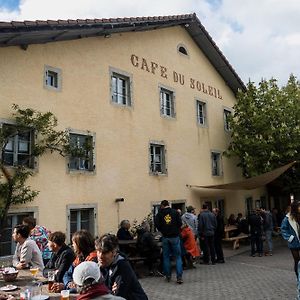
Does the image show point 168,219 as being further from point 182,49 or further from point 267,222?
point 182,49

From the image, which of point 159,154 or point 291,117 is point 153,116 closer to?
point 159,154

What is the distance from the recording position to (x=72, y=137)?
35.3 feet

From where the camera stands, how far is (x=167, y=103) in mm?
14961

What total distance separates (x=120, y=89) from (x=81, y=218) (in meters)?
4.57

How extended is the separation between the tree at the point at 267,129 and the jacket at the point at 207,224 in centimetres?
577

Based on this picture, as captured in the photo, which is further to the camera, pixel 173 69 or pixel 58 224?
pixel 173 69

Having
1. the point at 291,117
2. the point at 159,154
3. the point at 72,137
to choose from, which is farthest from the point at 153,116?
the point at 291,117

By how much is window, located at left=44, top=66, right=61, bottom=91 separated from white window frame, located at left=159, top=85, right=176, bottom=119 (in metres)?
4.77

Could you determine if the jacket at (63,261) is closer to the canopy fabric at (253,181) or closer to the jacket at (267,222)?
the jacket at (267,222)

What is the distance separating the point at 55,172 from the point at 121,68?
4.57 m

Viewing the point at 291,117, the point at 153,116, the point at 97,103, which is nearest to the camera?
the point at 97,103

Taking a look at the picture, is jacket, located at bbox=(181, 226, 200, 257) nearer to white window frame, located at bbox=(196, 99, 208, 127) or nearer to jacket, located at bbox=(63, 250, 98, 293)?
jacket, located at bbox=(63, 250, 98, 293)

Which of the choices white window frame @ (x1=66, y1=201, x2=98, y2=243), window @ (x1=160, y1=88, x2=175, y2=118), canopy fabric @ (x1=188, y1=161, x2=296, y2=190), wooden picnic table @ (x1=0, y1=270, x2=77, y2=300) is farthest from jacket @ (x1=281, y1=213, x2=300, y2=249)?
window @ (x1=160, y1=88, x2=175, y2=118)

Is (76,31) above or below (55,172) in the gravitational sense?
above
